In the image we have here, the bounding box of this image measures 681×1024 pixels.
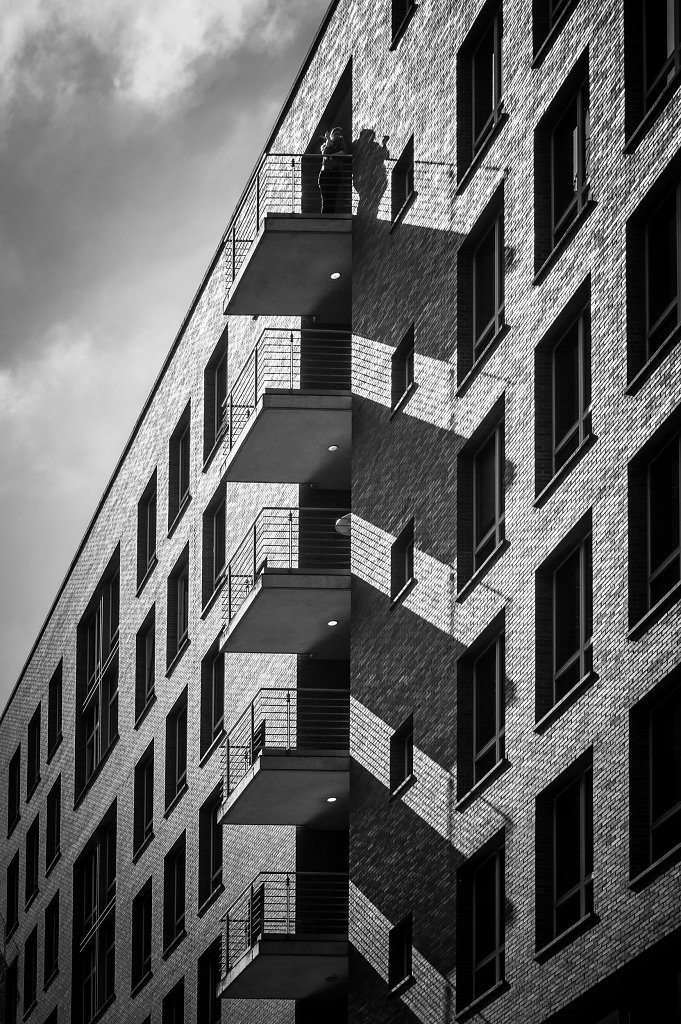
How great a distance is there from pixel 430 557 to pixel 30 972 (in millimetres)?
29129

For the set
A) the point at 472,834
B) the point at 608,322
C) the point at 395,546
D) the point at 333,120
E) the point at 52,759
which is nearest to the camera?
the point at 608,322

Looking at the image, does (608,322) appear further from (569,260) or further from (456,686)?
(456,686)

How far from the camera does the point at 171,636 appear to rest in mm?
43844

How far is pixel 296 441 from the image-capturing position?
34.6 meters

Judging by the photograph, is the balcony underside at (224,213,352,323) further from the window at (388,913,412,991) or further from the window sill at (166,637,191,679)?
the window at (388,913,412,991)

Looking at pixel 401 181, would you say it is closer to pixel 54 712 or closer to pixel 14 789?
pixel 54 712

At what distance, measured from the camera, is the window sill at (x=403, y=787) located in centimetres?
2938

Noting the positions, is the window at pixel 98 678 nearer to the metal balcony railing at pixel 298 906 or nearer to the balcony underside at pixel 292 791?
the metal balcony railing at pixel 298 906

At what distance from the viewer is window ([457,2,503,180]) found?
96.1 feet

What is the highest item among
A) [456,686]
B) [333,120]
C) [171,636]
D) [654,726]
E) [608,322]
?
[333,120]

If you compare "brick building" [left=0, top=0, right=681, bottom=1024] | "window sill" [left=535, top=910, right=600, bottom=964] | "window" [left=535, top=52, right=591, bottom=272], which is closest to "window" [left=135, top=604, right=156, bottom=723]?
"brick building" [left=0, top=0, right=681, bottom=1024]

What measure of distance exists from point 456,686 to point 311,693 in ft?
24.0

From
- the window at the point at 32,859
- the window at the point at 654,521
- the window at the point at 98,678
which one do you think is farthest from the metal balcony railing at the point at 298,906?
the window at the point at 32,859

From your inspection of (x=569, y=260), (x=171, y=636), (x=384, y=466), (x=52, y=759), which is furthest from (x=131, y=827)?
(x=569, y=260)
